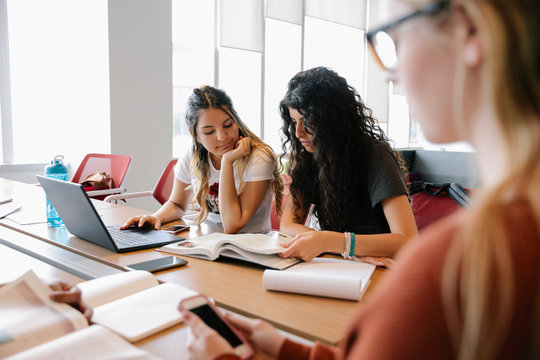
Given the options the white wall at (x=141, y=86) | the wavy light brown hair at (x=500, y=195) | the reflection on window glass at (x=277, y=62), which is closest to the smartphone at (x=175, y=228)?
the wavy light brown hair at (x=500, y=195)

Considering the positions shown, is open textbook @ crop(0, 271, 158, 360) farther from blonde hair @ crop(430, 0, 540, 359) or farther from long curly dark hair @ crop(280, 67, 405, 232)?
long curly dark hair @ crop(280, 67, 405, 232)

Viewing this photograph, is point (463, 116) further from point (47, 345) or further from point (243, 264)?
point (243, 264)

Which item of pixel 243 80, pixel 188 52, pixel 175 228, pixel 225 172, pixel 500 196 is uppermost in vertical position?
pixel 188 52

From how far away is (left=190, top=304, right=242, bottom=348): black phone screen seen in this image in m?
0.69

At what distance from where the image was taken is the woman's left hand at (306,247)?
1.22 m

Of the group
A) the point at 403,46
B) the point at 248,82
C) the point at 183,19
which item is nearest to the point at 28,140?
the point at 183,19

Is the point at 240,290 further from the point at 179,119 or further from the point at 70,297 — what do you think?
the point at 179,119

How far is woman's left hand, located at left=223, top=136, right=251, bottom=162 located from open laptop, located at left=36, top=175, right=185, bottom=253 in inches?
17.6

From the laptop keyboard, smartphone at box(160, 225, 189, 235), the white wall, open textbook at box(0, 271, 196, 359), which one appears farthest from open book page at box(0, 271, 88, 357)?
the white wall

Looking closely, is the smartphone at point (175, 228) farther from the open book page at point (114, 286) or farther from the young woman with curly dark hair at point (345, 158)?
the open book page at point (114, 286)

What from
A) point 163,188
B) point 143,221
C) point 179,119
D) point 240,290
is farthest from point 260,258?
point 179,119

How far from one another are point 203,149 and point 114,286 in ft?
3.93

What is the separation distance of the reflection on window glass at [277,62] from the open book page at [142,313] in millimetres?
4292

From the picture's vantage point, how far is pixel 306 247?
1234 mm
